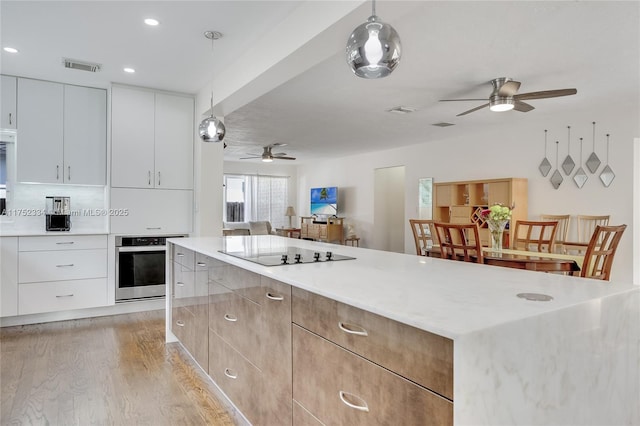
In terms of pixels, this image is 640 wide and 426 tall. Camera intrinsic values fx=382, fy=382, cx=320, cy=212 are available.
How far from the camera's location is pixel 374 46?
156cm

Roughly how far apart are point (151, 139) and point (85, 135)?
0.68 meters

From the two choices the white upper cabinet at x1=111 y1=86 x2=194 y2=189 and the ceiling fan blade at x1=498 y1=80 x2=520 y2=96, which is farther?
the white upper cabinet at x1=111 y1=86 x2=194 y2=189

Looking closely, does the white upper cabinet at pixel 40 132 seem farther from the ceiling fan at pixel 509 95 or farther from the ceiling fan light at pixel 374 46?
the ceiling fan at pixel 509 95

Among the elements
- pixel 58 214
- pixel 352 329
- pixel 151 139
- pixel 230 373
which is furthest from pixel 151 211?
pixel 352 329

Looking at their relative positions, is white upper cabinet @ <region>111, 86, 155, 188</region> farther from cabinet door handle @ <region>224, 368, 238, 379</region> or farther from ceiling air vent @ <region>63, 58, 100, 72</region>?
cabinet door handle @ <region>224, 368, 238, 379</region>

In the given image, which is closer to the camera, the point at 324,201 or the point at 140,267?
the point at 140,267

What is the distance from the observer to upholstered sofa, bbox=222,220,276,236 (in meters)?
9.91

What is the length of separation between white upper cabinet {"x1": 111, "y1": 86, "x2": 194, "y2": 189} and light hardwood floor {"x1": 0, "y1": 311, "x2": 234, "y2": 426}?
162 cm

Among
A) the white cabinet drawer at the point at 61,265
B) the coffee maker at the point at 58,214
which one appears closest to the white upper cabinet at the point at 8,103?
the coffee maker at the point at 58,214

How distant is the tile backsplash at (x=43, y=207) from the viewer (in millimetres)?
4070

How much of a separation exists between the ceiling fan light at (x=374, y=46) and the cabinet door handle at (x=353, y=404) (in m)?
1.26

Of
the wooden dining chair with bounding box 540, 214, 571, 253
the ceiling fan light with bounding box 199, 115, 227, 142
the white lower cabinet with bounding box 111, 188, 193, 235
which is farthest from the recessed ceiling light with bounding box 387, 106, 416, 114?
the white lower cabinet with bounding box 111, 188, 193, 235

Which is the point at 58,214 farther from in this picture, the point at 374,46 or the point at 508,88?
the point at 508,88

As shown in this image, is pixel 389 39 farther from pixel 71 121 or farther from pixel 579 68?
pixel 71 121
